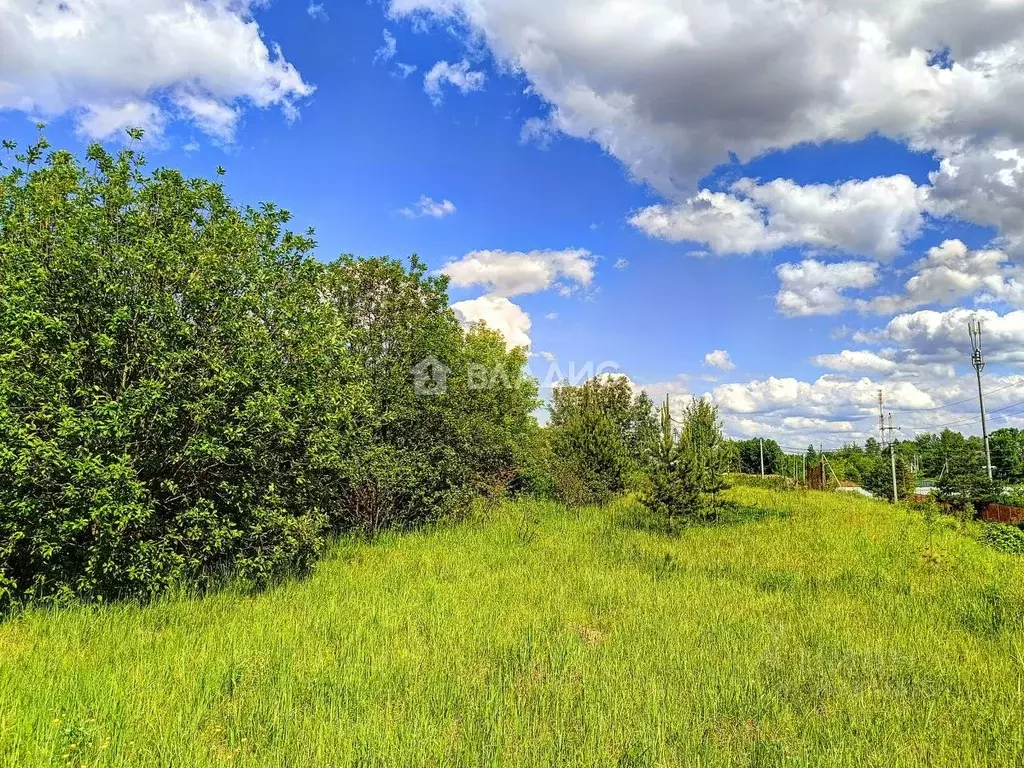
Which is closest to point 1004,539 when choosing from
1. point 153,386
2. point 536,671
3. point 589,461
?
point 589,461

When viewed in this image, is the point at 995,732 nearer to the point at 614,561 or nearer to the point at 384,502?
the point at 614,561

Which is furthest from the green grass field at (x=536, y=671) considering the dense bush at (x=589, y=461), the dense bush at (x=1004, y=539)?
the dense bush at (x=589, y=461)

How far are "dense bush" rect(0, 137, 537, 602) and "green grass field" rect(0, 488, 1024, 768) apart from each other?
3.14 ft

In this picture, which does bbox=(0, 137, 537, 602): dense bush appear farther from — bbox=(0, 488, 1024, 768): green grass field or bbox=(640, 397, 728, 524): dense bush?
bbox=(640, 397, 728, 524): dense bush

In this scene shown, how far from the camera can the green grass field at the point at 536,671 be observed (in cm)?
435

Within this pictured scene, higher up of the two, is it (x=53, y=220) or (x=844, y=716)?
(x=53, y=220)

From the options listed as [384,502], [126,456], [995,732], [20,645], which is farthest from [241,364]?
[995,732]

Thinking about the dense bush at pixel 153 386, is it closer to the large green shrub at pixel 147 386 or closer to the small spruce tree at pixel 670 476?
the large green shrub at pixel 147 386

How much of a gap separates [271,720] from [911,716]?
5.53 m

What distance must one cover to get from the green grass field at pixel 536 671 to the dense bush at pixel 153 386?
0.96 meters

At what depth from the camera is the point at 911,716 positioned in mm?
4969

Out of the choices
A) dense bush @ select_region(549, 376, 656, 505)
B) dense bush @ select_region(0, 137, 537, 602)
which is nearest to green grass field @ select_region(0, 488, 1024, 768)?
dense bush @ select_region(0, 137, 537, 602)

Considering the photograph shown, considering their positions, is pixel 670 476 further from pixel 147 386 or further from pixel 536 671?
pixel 147 386

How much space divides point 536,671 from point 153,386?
6357 mm
